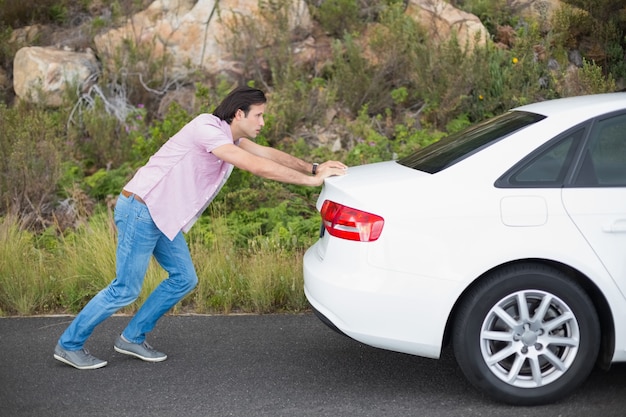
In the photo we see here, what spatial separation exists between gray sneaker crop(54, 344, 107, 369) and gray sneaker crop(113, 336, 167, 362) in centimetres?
20

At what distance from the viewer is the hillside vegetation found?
7.42 meters

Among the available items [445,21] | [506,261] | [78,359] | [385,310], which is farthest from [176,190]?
[445,21]

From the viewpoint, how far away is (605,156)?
4773 mm

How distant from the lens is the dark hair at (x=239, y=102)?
18.0 feet

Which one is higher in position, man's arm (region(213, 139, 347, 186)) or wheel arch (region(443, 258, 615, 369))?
man's arm (region(213, 139, 347, 186))

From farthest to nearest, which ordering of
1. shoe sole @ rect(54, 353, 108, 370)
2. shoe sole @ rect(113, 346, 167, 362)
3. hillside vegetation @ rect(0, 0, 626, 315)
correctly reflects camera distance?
hillside vegetation @ rect(0, 0, 626, 315)
shoe sole @ rect(113, 346, 167, 362)
shoe sole @ rect(54, 353, 108, 370)

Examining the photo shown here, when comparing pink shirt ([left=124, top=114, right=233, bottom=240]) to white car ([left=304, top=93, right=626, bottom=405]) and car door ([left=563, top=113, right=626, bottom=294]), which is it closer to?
white car ([left=304, top=93, right=626, bottom=405])

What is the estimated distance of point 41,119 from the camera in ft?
34.1

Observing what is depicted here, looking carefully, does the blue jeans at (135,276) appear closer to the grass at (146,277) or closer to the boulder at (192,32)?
the grass at (146,277)

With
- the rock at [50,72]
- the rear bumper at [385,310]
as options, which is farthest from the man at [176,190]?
the rock at [50,72]

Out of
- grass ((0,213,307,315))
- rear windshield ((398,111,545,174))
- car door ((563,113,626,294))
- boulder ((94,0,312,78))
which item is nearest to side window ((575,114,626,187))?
car door ((563,113,626,294))

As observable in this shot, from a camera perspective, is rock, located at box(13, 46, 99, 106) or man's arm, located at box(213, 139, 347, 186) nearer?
man's arm, located at box(213, 139, 347, 186)

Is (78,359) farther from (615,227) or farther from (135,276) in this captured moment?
(615,227)

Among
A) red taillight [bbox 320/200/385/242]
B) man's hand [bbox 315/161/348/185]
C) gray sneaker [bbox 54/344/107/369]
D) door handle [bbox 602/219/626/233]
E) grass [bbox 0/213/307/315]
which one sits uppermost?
man's hand [bbox 315/161/348/185]
